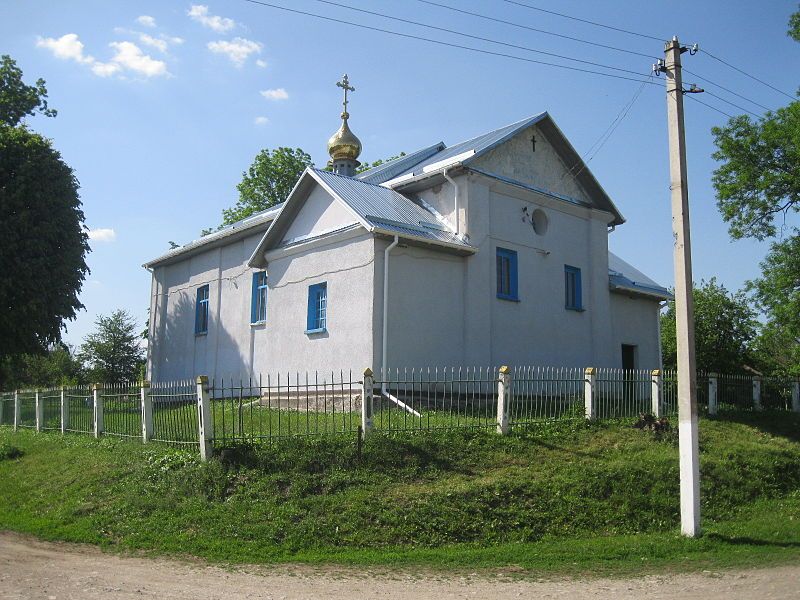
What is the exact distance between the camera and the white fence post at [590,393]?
13.3 metres

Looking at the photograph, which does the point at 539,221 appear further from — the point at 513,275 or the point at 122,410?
the point at 122,410

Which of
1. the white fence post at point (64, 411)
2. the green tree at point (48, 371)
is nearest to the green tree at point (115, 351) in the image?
the green tree at point (48, 371)

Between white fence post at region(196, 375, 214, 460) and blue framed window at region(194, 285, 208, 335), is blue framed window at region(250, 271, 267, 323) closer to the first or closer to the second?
blue framed window at region(194, 285, 208, 335)

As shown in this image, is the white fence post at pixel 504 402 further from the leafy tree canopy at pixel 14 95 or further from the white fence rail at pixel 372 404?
the leafy tree canopy at pixel 14 95

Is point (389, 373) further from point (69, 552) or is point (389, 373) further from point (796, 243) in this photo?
point (796, 243)

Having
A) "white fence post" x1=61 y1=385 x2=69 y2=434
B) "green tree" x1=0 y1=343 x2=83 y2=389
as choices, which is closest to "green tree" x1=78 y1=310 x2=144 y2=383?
"green tree" x1=0 y1=343 x2=83 y2=389

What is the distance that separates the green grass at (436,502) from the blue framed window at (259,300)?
25.2 feet

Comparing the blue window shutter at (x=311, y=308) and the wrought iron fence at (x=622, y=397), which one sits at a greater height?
the blue window shutter at (x=311, y=308)

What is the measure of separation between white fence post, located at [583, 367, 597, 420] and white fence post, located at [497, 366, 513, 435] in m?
1.78

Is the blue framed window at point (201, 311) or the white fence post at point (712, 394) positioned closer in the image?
the white fence post at point (712, 394)

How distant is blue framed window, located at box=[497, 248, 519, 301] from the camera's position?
1809 centimetres

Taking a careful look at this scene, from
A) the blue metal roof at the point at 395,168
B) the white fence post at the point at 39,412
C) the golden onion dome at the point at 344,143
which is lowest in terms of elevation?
the white fence post at the point at 39,412

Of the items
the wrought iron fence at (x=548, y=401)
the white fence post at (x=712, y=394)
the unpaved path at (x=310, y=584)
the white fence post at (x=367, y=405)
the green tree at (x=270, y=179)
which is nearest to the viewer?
the unpaved path at (x=310, y=584)

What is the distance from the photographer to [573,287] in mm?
20109
